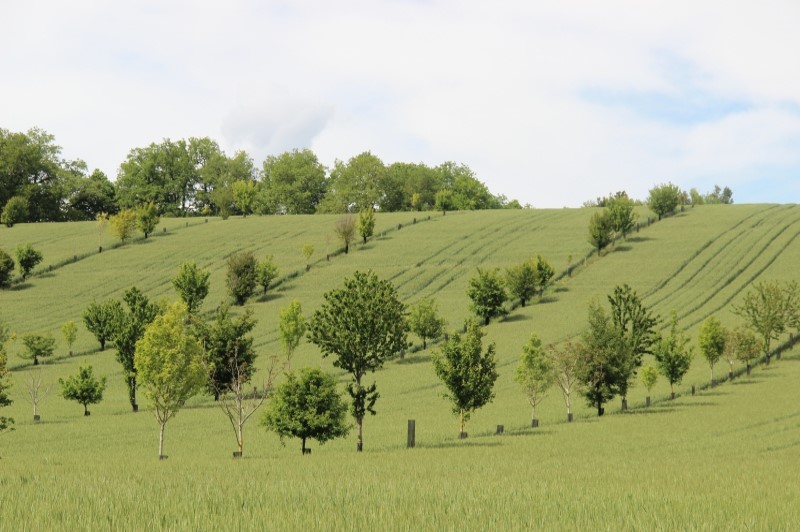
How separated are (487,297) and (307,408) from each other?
60926 millimetres

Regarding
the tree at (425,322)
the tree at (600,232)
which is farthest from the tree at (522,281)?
the tree at (600,232)

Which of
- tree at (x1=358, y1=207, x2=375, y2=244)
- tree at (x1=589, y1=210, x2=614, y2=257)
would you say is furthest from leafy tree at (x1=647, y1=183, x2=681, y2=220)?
tree at (x1=358, y1=207, x2=375, y2=244)

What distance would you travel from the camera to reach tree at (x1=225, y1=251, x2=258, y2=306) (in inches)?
4476

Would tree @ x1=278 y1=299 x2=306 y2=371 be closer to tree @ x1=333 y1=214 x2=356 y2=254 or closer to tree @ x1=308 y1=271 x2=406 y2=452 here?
tree @ x1=308 y1=271 x2=406 y2=452

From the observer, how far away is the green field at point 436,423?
17.5 m

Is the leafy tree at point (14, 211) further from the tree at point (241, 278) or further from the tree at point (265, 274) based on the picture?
the tree at point (265, 274)

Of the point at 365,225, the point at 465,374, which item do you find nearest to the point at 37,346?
the point at 465,374

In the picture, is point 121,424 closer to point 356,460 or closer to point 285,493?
point 356,460

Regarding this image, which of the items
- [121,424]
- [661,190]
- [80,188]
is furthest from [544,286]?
[80,188]

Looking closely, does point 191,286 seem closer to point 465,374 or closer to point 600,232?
point 600,232

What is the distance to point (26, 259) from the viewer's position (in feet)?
429

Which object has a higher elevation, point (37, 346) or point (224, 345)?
point (37, 346)

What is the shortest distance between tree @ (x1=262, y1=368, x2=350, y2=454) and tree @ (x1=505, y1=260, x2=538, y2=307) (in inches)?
2606

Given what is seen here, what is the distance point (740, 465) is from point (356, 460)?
15.7 metres
